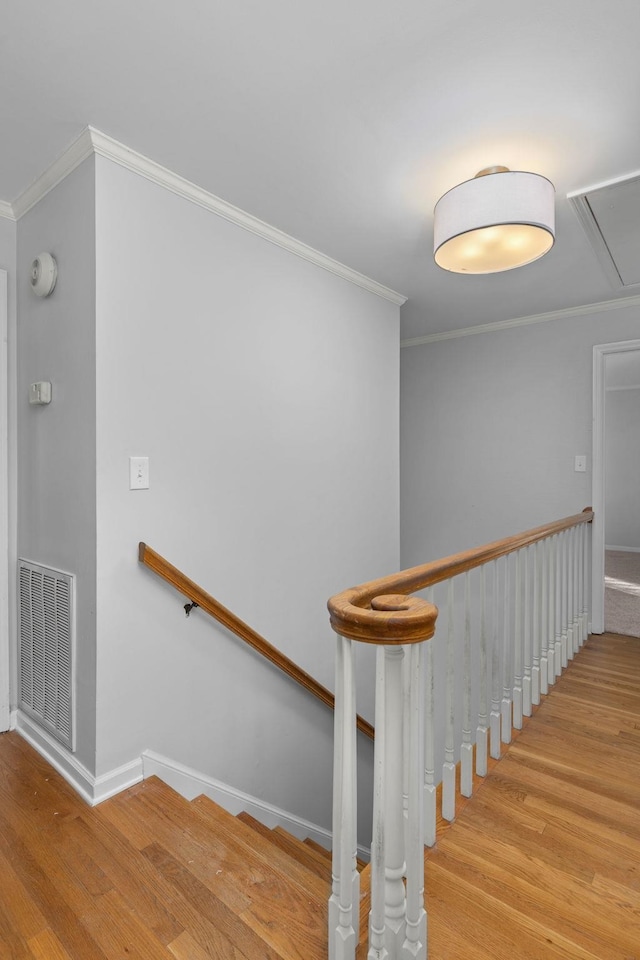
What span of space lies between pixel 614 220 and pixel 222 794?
306 cm

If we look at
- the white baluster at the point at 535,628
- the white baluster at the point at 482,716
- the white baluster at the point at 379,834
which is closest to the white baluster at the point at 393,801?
the white baluster at the point at 379,834

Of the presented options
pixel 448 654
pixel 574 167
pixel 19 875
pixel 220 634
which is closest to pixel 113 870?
pixel 19 875

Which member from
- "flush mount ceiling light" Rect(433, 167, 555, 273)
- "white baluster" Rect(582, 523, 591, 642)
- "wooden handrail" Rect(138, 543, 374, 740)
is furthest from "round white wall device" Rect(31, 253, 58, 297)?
"white baluster" Rect(582, 523, 591, 642)

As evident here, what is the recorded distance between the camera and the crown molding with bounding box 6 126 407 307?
177cm

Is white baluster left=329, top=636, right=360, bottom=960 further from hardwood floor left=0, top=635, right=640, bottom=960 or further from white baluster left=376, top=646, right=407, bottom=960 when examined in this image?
hardwood floor left=0, top=635, right=640, bottom=960

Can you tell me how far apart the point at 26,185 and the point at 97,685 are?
2009 mm

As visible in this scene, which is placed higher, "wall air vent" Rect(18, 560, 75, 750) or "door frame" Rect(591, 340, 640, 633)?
"door frame" Rect(591, 340, 640, 633)

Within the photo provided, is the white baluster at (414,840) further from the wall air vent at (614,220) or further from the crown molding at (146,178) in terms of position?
the wall air vent at (614,220)

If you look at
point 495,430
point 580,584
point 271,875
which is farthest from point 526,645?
point 495,430

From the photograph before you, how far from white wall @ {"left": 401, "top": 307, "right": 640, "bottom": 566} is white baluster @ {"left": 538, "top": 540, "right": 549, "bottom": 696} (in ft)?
4.31

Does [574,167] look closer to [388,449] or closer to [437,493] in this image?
[388,449]

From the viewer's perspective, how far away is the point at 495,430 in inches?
155

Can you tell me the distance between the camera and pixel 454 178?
1998mm

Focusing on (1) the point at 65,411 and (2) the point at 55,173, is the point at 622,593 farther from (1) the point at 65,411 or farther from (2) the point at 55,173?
(2) the point at 55,173
